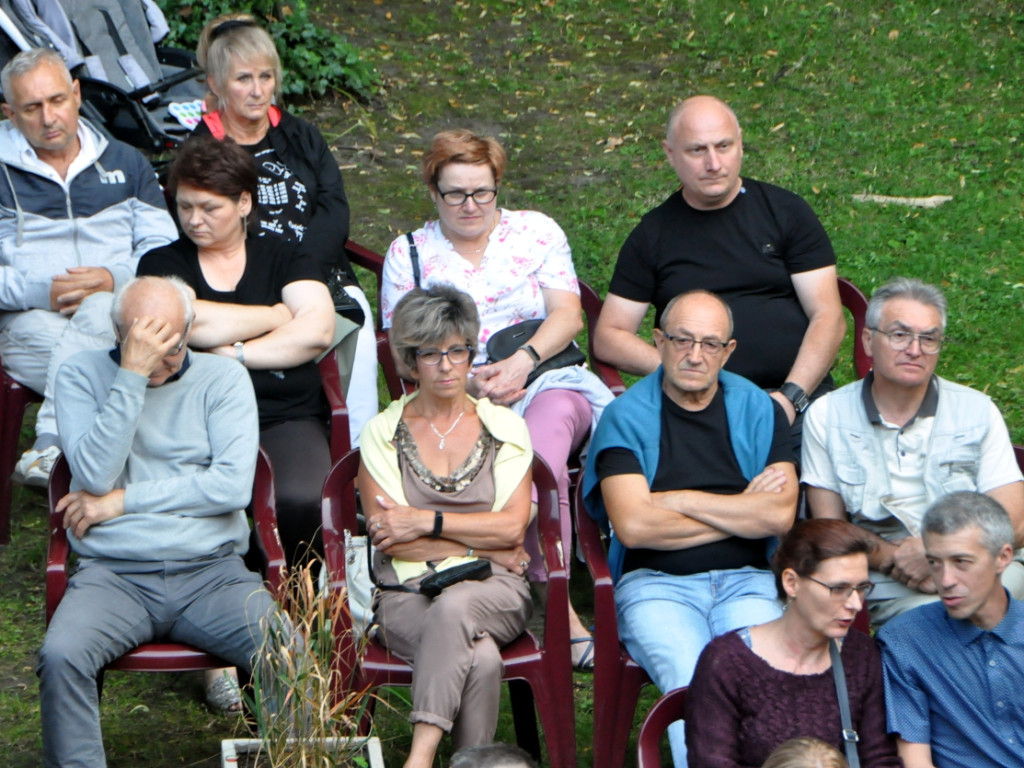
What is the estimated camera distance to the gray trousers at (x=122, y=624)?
3479 mm

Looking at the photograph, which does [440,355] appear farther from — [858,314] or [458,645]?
[858,314]

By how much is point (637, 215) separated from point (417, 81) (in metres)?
2.54

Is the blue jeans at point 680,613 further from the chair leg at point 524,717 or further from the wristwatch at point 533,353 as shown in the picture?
the wristwatch at point 533,353

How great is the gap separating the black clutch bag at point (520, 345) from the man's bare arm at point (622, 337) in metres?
0.11

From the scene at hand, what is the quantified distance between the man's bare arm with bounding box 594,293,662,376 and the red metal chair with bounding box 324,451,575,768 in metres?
0.97

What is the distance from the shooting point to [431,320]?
3.91m

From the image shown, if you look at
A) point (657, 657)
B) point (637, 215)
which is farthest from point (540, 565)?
point (637, 215)

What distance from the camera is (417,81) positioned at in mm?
9500

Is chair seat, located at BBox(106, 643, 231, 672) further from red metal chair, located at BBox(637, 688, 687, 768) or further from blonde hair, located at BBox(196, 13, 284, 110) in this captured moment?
blonde hair, located at BBox(196, 13, 284, 110)

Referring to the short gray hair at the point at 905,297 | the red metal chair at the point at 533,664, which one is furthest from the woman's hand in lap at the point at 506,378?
the short gray hair at the point at 905,297

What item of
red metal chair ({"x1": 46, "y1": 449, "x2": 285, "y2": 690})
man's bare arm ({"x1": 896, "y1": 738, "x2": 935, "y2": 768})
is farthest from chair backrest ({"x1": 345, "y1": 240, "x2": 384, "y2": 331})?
man's bare arm ({"x1": 896, "y1": 738, "x2": 935, "y2": 768})

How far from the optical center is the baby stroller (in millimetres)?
6270

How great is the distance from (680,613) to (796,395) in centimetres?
108


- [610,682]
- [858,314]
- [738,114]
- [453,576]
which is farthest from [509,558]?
[738,114]
